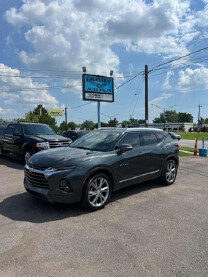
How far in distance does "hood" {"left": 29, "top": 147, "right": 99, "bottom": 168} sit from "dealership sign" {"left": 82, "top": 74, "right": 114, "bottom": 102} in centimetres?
1273

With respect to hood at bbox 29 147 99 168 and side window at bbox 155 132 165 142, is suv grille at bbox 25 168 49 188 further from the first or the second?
side window at bbox 155 132 165 142

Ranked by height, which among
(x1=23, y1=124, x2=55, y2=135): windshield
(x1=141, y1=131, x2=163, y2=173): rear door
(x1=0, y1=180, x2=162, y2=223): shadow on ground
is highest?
(x1=23, y1=124, x2=55, y2=135): windshield

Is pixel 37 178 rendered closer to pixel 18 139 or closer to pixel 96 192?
pixel 96 192

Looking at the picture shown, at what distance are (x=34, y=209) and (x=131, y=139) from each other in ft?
8.92

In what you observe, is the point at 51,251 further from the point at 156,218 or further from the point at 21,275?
the point at 156,218

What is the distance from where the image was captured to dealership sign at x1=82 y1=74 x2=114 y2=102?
1703 centimetres

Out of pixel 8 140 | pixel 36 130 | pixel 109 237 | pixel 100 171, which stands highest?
pixel 36 130

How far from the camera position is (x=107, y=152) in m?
4.81

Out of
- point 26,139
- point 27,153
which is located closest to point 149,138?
point 27,153

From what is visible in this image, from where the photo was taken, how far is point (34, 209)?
443 cm

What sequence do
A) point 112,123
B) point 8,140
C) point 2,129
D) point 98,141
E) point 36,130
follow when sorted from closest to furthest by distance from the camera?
point 98,141
point 36,130
point 8,140
point 2,129
point 112,123

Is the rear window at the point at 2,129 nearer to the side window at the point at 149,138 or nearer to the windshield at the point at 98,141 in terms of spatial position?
the windshield at the point at 98,141

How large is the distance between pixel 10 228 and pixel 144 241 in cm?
217

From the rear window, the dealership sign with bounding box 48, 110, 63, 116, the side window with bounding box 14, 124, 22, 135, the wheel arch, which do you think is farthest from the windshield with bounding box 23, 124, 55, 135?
the dealership sign with bounding box 48, 110, 63, 116
